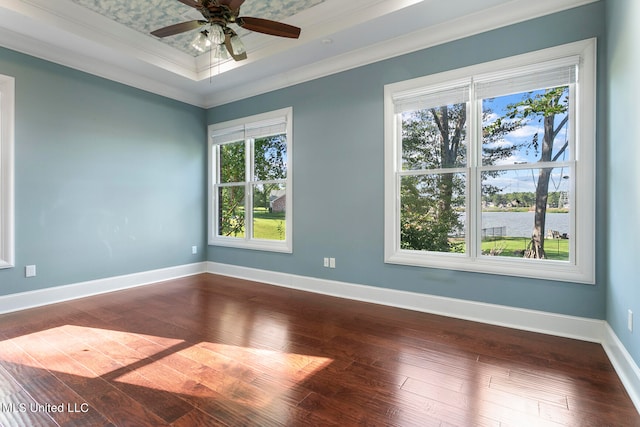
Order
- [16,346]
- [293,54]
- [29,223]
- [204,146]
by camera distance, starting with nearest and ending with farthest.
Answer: [16,346] < [29,223] < [293,54] < [204,146]

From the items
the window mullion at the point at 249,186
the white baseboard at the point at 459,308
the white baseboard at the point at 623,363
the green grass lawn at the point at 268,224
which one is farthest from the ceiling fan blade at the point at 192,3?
the white baseboard at the point at 623,363

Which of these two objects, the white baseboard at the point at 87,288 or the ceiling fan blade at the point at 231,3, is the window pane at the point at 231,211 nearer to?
the white baseboard at the point at 87,288

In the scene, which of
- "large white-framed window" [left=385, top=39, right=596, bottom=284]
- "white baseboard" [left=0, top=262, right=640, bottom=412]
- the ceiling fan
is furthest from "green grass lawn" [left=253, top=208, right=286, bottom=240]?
the ceiling fan

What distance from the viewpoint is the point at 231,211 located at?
525 cm

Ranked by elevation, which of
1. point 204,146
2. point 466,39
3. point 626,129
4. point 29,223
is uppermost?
point 466,39

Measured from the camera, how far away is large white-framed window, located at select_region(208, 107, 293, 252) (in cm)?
453

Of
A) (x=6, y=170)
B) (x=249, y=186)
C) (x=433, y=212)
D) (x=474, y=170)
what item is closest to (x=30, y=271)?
(x=6, y=170)

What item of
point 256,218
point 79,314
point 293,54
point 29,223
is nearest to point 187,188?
point 256,218

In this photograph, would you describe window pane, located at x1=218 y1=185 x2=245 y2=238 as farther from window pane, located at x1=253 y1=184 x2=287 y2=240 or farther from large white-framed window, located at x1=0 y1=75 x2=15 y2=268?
large white-framed window, located at x1=0 y1=75 x2=15 y2=268

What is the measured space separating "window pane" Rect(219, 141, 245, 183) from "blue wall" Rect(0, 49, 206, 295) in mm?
402

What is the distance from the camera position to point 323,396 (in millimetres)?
1832

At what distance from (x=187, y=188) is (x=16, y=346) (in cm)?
308

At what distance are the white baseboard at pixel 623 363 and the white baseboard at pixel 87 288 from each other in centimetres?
515

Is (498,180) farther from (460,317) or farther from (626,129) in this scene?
(460,317)
